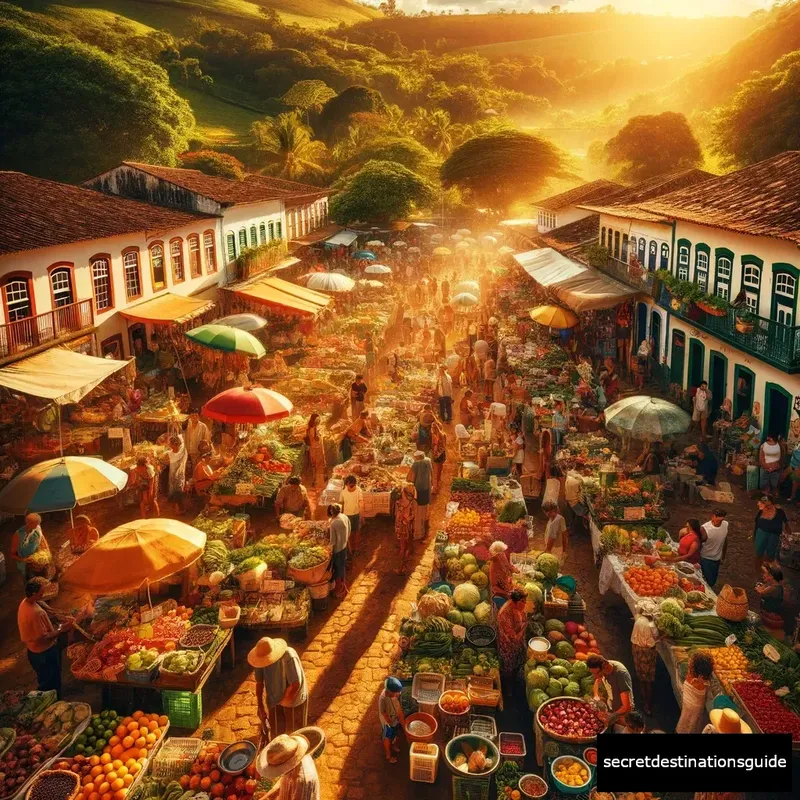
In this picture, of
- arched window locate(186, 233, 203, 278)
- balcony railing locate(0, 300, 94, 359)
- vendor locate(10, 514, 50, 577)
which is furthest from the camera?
arched window locate(186, 233, 203, 278)

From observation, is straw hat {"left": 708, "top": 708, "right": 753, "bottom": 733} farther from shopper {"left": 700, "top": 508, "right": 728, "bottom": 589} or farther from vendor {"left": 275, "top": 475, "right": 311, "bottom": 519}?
vendor {"left": 275, "top": 475, "right": 311, "bottom": 519}

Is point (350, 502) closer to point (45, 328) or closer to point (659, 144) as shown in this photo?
point (45, 328)

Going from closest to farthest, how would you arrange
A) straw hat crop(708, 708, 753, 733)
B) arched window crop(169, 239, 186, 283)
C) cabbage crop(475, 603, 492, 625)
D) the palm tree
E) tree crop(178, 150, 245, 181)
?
straw hat crop(708, 708, 753, 733)
cabbage crop(475, 603, 492, 625)
arched window crop(169, 239, 186, 283)
tree crop(178, 150, 245, 181)
the palm tree

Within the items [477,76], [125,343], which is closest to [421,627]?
[125,343]

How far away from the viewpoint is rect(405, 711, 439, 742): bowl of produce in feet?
27.1

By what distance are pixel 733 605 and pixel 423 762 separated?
15.6ft

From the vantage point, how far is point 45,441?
16516 millimetres

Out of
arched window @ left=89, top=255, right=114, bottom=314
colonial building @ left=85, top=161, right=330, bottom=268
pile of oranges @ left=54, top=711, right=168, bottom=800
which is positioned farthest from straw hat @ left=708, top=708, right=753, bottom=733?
colonial building @ left=85, top=161, right=330, bottom=268

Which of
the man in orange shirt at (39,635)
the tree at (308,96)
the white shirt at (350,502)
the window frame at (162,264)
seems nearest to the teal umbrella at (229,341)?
the white shirt at (350,502)

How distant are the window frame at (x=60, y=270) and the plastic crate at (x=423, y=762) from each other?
1581 cm

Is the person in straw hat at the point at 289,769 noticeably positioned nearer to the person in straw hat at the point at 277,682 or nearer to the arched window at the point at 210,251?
the person in straw hat at the point at 277,682

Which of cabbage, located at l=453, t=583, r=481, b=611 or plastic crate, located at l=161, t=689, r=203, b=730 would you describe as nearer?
plastic crate, located at l=161, t=689, r=203, b=730

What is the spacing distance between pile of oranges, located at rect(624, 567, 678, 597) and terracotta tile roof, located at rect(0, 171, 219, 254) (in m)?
15.8

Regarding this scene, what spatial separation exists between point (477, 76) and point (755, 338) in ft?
415
